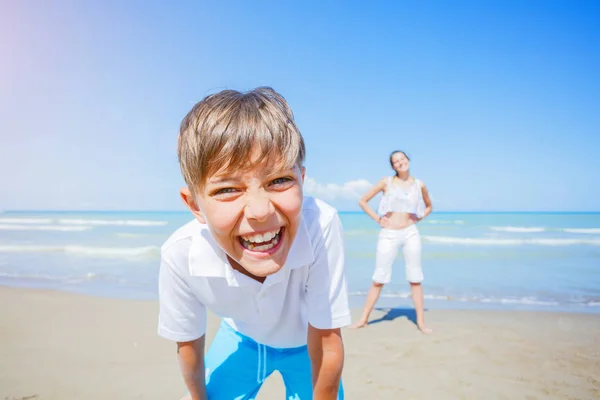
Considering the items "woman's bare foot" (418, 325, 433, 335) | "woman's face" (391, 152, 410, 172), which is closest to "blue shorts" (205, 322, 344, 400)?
"woman's bare foot" (418, 325, 433, 335)

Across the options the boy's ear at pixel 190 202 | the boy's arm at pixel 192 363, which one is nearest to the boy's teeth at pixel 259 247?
the boy's ear at pixel 190 202

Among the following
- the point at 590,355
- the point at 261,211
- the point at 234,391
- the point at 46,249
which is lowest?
the point at 46,249

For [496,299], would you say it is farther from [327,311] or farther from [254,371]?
[327,311]

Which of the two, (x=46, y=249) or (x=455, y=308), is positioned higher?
(x=455, y=308)

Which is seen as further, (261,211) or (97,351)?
(97,351)

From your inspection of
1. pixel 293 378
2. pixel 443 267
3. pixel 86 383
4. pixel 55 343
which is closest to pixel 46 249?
pixel 55 343

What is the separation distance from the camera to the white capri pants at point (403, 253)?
16.3 feet

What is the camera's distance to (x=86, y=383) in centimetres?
344

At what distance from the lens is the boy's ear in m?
1.68

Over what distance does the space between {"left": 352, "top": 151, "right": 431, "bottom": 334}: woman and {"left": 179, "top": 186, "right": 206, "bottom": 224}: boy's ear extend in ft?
12.3

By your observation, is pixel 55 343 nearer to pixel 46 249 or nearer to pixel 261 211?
pixel 261 211

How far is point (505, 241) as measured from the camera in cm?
1689

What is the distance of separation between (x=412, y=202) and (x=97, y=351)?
431cm

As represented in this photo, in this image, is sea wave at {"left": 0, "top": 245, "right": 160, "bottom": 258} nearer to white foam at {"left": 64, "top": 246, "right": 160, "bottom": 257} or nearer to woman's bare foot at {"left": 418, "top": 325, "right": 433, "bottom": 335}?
white foam at {"left": 64, "top": 246, "right": 160, "bottom": 257}
